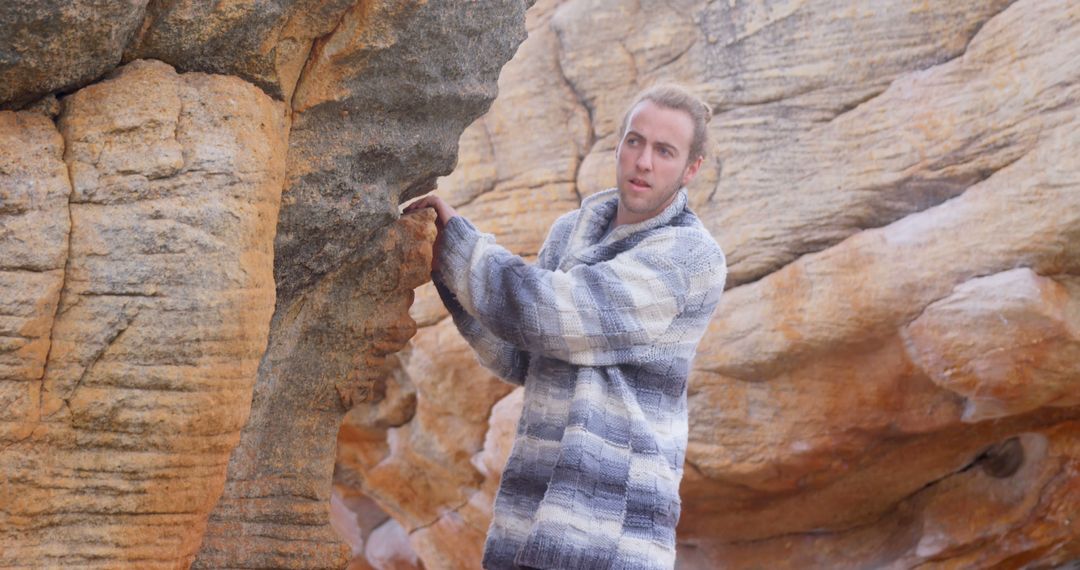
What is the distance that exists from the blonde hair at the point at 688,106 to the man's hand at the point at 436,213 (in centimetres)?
60

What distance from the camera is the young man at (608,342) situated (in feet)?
10.9

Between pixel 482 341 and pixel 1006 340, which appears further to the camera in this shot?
pixel 1006 340

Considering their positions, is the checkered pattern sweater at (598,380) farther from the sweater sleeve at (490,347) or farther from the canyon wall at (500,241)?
the canyon wall at (500,241)

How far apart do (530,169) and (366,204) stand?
335cm

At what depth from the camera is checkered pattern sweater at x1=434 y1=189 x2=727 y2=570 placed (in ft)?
Result: 10.9

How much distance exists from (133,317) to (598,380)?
1.29 m

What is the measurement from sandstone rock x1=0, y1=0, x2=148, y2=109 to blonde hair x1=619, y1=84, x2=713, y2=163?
1532 millimetres

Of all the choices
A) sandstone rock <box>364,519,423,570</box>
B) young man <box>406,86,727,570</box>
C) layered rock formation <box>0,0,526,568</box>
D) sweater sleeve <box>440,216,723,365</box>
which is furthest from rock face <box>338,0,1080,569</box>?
layered rock formation <box>0,0,526,568</box>

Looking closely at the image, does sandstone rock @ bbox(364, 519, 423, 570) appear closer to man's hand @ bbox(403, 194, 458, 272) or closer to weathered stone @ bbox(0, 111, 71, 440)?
man's hand @ bbox(403, 194, 458, 272)

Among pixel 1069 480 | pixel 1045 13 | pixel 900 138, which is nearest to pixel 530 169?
pixel 900 138

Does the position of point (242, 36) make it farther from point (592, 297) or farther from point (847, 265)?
point (847, 265)

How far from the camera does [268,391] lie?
144 inches

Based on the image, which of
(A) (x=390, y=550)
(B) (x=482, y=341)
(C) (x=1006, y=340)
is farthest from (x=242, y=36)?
(A) (x=390, y=550)

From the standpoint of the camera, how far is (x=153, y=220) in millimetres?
2771
